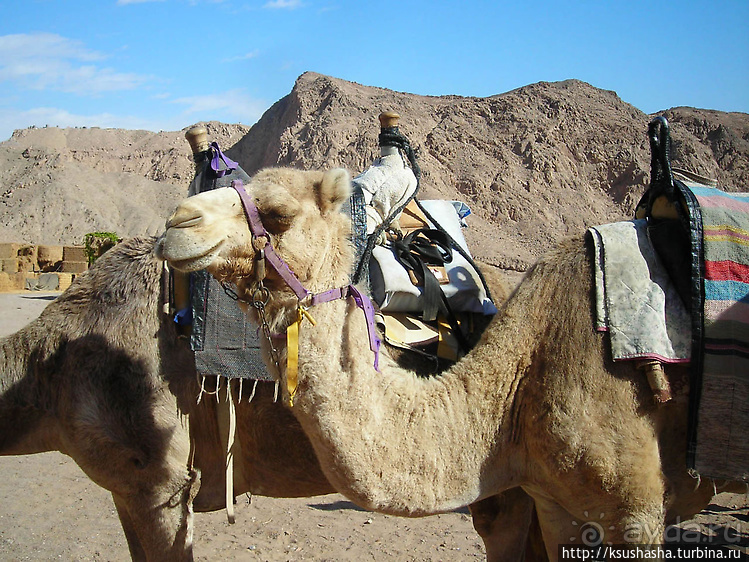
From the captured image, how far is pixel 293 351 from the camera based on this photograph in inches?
95.6

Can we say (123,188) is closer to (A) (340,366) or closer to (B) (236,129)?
(B) (236,129)

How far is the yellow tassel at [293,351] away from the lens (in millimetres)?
2424

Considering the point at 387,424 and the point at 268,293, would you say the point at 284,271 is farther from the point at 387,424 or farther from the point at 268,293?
the point at 387,424

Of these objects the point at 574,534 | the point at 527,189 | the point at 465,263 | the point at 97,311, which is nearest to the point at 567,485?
the point at 574,534

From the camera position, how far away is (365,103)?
33375mm

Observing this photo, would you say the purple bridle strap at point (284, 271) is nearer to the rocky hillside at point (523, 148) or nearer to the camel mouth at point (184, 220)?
the camel mouth at point (184, 220)

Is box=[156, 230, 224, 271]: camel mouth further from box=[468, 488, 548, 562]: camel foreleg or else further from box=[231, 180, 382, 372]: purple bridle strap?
box=[468, 488, 548, 562]: camel foreleg

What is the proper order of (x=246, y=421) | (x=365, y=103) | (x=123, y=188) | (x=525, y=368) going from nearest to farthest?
(x=525, y=368) → (x=246, y=421) → (x=365, y=103) → (x=123, y=188)

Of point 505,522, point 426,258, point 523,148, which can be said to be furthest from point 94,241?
point 505,522

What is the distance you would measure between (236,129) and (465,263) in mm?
73065

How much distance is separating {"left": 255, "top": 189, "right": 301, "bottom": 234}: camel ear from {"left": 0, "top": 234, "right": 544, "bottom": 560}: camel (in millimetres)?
1514

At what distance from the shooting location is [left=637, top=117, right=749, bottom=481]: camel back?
2465 millimetres

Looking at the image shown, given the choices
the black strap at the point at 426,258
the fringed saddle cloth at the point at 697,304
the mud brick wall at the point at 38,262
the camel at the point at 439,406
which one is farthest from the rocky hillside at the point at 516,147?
the camel at the point at 439,406

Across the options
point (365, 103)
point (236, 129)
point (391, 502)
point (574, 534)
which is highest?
point (236, 129)
